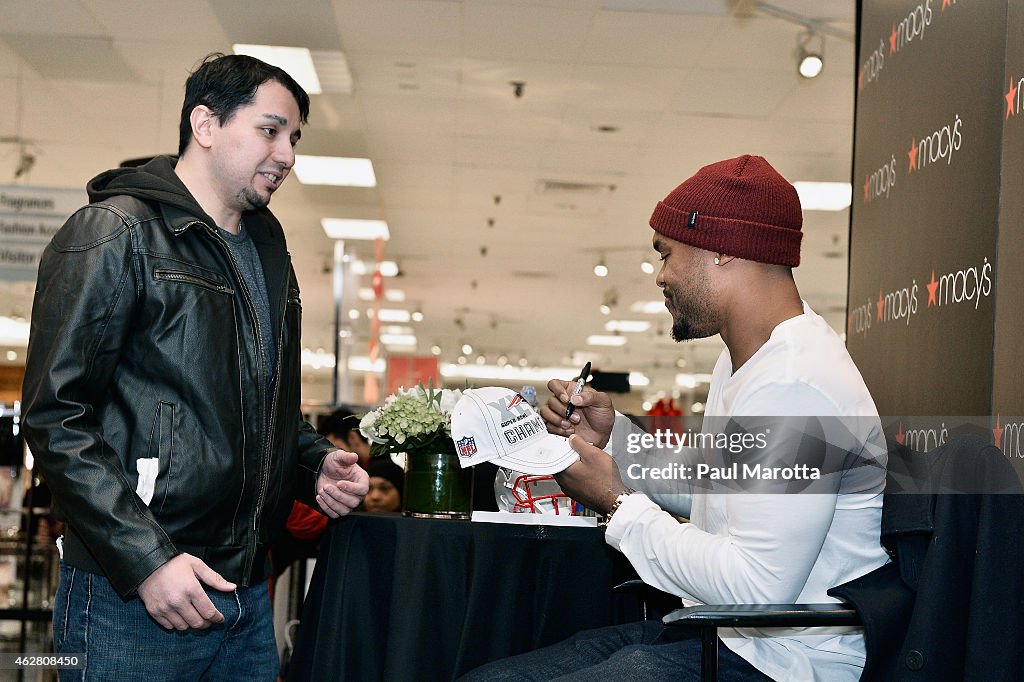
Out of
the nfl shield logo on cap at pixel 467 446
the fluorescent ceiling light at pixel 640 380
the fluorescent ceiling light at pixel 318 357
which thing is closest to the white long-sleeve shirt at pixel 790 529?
the nfl shield logo on cap at pixel 467 446

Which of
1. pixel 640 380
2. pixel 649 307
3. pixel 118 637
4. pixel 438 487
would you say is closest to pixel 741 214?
pixel 438 487

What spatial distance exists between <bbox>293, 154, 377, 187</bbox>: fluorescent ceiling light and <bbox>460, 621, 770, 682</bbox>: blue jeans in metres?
6.55

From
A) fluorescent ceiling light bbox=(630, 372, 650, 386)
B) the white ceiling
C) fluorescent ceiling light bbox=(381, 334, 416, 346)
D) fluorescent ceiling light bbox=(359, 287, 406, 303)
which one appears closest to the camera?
the white ceiling

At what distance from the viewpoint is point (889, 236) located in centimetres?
293

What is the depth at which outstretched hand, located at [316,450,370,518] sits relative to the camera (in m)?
2.01

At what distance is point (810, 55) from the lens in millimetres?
5516

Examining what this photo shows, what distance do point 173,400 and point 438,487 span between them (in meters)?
0.72

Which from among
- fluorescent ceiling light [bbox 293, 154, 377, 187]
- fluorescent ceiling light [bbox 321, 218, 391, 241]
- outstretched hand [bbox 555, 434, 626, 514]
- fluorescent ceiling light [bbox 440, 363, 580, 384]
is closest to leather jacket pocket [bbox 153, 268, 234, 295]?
outstretched hand [bbox 555, 434, 626, 514]

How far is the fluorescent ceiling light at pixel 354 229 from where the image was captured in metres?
10.2

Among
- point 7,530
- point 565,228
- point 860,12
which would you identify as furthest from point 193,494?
point 565,228

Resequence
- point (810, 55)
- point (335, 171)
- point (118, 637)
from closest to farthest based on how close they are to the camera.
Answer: point (118, 637)
point (810, 55)
point (335, 171)

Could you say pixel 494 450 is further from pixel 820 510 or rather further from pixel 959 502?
pixel 959 502

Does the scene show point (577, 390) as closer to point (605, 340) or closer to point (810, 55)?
point (810, 55)

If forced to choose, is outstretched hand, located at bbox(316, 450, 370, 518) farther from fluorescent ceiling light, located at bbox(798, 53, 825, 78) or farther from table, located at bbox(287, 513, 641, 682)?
fluorescent ceiling light, located at bbox(798, 53, 825, 78)
